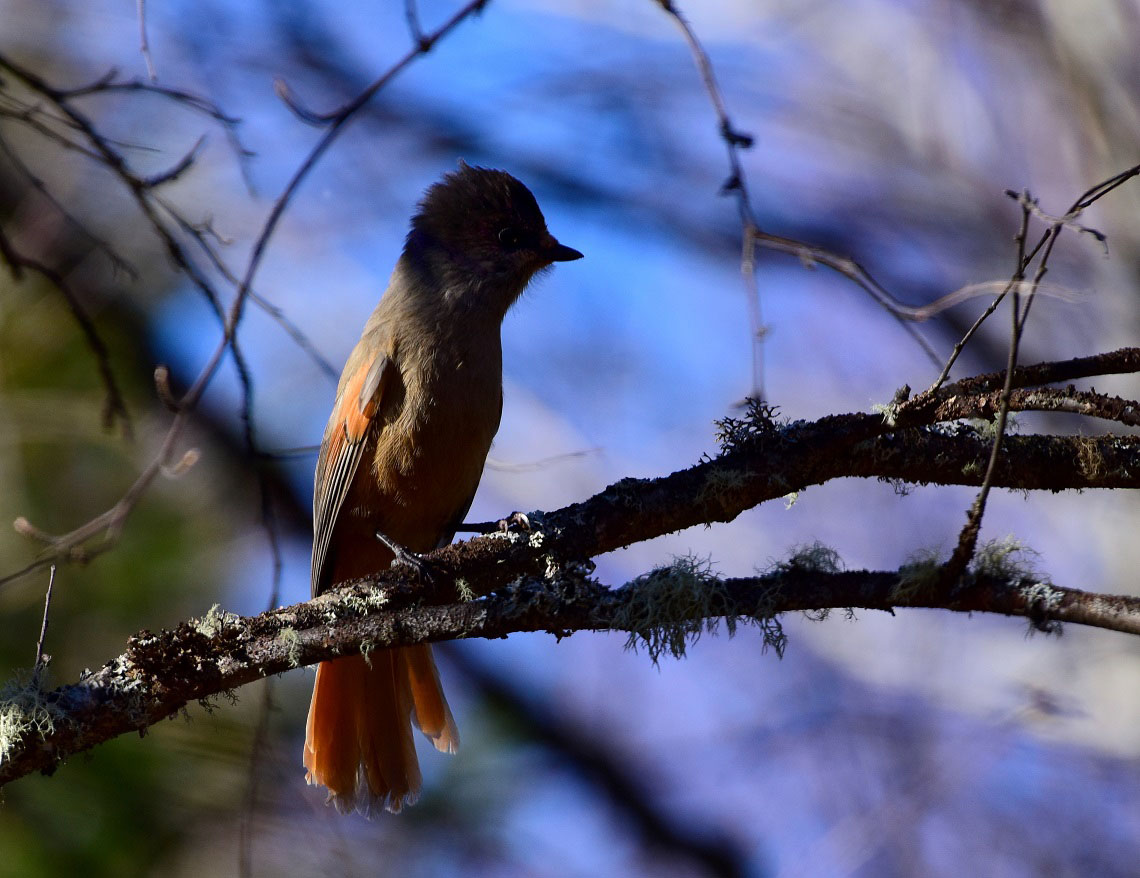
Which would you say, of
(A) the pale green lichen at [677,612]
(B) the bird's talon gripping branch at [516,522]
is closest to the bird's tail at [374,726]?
(B) the bird's talon gripping branch at [516,522]

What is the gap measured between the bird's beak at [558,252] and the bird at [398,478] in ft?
0.91

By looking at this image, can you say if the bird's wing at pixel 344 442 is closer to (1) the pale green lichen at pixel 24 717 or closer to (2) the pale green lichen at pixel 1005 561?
(1) the pale green lichen at pixel 24 717

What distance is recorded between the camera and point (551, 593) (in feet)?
8.84

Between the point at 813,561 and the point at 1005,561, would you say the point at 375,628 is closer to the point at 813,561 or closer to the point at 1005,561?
the point at 813,561

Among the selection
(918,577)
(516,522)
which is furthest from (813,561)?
(516,522)

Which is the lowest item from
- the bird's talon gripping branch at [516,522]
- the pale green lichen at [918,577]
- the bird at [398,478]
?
the pale green lichen at [918,577]

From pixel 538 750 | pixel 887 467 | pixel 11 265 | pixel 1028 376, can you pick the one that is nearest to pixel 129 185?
pixel 11 265

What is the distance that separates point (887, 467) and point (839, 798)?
5.04m

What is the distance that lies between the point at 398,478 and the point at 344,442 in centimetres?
27

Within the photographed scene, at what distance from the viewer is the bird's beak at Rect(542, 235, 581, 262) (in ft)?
15.9

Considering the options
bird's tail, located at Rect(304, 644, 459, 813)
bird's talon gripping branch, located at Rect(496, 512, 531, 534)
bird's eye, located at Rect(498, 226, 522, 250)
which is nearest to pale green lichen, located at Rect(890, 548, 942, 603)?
bird's talon gripping branch, located at Rect(496, 512, 531, 534)

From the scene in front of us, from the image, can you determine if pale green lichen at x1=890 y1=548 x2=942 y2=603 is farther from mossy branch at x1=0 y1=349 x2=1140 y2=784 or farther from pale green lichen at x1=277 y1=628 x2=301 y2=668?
pale green lichen at x1=277 y1=628 x2=301 y2=668

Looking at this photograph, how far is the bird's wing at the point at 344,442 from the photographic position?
414 cm

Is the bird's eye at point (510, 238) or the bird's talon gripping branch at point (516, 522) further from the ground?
the bird's eye at point (510, 238)
